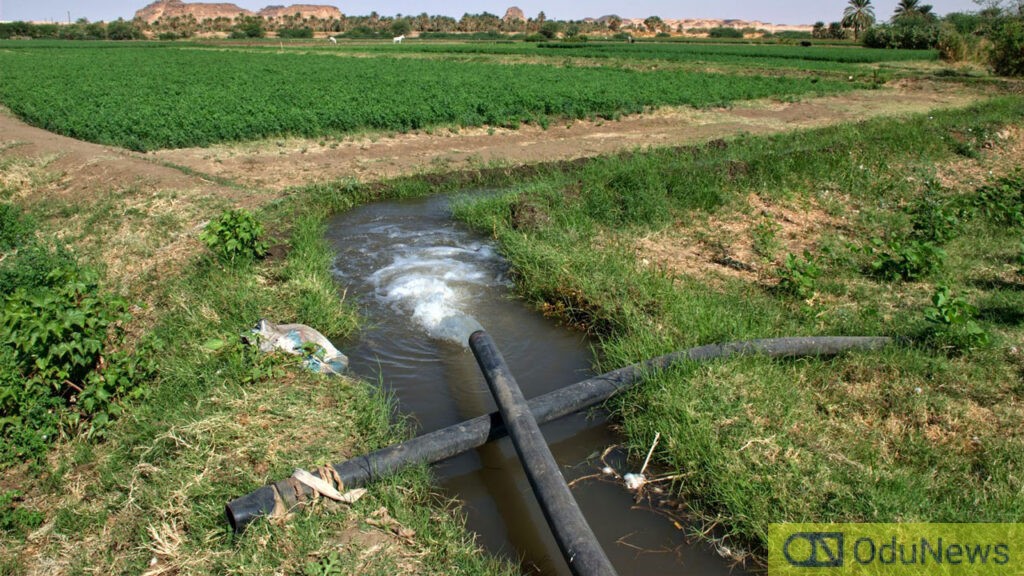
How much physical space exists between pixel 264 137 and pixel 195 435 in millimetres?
10259

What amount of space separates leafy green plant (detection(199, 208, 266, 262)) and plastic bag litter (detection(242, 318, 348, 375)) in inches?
54.7

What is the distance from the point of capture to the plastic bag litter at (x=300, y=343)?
4789mm

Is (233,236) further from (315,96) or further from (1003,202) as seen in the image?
(315,96)

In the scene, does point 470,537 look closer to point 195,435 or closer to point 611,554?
point 611,554

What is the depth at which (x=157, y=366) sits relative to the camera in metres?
4.75

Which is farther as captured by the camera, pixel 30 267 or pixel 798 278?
pixel 30 267

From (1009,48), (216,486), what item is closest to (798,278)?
(216,486)

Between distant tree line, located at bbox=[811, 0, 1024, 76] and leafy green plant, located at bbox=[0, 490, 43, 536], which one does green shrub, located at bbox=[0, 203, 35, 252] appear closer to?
leafy green plant, located at bbox=[0, 490, 43, 536]

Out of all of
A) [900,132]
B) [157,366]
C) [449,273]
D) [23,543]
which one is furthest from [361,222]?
[900,132]

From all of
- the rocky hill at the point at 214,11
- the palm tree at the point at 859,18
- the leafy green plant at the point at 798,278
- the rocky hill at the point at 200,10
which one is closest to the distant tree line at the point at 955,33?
the palm tree at the point at 859,18

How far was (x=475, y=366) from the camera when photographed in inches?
213

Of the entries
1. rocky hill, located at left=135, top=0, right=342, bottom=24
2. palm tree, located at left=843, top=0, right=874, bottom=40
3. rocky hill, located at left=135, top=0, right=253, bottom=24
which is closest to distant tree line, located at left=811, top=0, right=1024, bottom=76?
palm tree, located at left=843, top=0, right=874, bottom=40

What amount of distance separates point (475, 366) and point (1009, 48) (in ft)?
96.7

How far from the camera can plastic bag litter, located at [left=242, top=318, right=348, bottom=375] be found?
4789 millimetres
